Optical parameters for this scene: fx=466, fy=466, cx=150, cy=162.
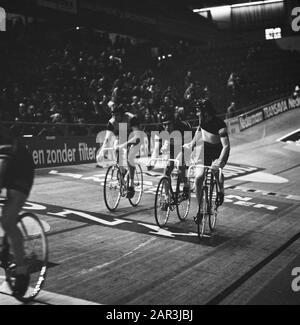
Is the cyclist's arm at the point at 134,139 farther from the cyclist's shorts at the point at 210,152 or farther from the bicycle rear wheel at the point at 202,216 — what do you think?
the bicycle rear wheel at the point at 202,216

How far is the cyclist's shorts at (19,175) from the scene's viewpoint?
14.3 ft

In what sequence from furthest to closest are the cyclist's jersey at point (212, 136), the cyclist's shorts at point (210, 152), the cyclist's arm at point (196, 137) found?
the cyclist's arm at point (196, 137) < the cyclist's shorts at point (210, 152) < the cyclist's jersey at point (212, 136)

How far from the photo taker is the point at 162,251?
6609mm

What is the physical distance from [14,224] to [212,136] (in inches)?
162

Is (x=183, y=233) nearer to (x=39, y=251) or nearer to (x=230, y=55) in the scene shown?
(x=39, y=251)

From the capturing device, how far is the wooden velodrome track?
499cm

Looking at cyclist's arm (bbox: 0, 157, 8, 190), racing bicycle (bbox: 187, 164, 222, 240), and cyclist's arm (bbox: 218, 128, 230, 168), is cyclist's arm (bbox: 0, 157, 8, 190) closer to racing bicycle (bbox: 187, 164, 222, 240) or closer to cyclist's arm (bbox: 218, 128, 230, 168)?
racing bicycle (bbox: 187, 164, 222, 240)

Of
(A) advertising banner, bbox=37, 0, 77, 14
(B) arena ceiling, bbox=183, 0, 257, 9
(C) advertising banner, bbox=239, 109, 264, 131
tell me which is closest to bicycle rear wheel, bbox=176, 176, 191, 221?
(A) advertising banner, bbox=37, 0, 77, 14

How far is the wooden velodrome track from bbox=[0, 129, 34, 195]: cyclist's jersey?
118 centimetres

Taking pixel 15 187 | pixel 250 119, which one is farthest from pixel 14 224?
pixel 250 119

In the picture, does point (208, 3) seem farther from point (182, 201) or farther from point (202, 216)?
point (202, 216)

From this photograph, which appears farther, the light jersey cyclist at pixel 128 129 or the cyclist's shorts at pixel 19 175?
the light jersey cyclist at pixel 128 129

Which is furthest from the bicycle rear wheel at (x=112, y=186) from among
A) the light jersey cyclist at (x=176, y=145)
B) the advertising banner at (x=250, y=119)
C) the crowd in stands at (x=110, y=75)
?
the advertising banner at (x=250, y=119)
